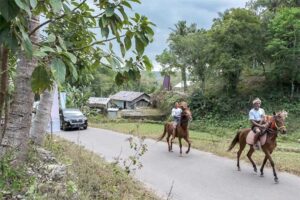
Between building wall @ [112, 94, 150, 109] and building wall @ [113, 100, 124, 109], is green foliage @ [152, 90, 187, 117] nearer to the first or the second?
building wall @ [112, 94, 150, 109]

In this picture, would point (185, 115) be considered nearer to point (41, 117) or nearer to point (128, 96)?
point (41, 117)

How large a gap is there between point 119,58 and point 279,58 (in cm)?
3161

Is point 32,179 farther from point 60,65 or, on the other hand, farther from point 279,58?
point 279,58

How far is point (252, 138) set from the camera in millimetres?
11117

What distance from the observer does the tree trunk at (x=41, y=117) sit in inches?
265

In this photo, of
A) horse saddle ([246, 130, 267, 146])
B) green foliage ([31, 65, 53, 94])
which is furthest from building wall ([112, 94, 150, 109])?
green foliage ([31, 65, 53, 94])

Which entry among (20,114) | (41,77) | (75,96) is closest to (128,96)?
(75,96)

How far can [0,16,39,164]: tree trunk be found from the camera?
410 centimetres

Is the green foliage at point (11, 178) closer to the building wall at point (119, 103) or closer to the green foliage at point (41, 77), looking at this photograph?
the green foliage at point (41, 77)

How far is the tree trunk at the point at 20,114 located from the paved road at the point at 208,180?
3.70m

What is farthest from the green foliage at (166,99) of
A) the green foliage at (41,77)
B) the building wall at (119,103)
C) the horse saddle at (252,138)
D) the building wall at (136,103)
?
the green foliage at (41,77)

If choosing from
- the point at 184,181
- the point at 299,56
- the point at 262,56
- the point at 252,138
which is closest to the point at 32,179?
the point at 184,181

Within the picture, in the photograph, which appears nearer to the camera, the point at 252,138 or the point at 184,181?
the point at 184,181

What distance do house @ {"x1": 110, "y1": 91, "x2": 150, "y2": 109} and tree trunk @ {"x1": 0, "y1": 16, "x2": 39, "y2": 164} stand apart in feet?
167
